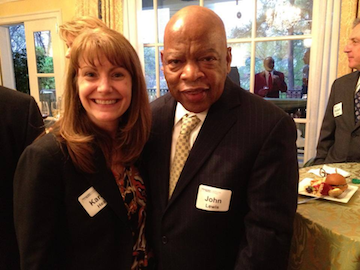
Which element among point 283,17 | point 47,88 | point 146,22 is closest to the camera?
point 283,17

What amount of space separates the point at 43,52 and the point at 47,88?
0.50 meters

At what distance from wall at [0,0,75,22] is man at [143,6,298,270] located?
337 centimetres

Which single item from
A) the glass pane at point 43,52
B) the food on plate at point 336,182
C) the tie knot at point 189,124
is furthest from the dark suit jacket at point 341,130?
the glass pane at point 43,52

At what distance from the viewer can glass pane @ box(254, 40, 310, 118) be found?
10.1 ft

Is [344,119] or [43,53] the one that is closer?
[344,119]

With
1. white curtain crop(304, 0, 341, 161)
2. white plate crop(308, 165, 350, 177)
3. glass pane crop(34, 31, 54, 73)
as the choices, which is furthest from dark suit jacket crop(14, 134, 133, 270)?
glass pane crop(34, 31, 54, 73)

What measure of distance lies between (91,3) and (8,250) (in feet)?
10.2

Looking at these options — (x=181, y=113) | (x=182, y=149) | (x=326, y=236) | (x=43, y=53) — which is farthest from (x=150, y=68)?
(x=326, y=236)

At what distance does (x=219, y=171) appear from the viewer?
3.48 ft

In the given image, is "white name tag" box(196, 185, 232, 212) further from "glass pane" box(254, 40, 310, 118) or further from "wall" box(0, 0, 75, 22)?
"wall" box(0, 0, 75, 22)

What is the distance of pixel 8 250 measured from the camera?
123 cm

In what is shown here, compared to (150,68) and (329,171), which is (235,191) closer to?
(329,171)

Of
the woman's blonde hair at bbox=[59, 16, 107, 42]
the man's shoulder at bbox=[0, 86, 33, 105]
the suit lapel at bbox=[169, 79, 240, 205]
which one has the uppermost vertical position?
the woman's blonde hair at bbox=[59, 16, 107, 42]

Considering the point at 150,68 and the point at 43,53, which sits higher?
the point at 43,53
